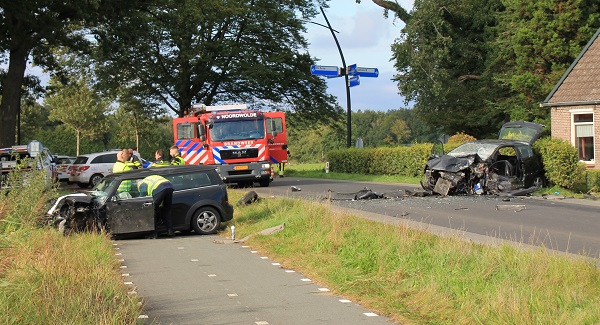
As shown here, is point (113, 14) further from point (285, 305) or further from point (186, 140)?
point (285, 305)

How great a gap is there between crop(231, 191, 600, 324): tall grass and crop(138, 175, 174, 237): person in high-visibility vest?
8.73 ft

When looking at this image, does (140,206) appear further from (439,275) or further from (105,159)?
(105,159)

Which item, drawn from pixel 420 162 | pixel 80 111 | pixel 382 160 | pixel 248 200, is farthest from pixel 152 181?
pixel 80 111

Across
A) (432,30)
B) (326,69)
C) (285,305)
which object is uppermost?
(432,30)

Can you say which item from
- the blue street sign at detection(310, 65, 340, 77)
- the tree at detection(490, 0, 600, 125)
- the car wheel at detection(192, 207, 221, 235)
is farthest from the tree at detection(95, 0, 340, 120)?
the car wheel at detection(192, 207, 221, 235)

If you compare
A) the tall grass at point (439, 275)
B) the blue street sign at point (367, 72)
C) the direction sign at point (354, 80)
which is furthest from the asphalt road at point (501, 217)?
the direction sign at point (354, 80)

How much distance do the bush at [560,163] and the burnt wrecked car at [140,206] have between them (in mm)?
11992

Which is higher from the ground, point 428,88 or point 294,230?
point 428,88

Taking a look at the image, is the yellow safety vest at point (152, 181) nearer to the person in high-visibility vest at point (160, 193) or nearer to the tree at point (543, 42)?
the person in high-visibility vest at point (160, 193)

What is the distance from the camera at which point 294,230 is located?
1416 centimetres

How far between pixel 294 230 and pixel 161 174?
136 inches

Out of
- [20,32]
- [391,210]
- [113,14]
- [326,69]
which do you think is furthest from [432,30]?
[391,210]

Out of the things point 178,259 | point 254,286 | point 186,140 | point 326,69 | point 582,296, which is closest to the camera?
point 582,296

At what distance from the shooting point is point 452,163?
22.4 meters
